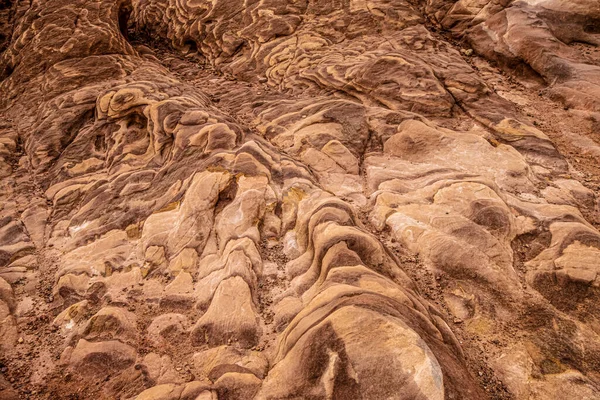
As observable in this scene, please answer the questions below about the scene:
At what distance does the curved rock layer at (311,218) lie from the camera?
3.54 metres

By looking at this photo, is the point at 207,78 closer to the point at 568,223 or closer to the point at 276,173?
the point at 276,173

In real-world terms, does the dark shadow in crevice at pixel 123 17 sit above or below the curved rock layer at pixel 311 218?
above

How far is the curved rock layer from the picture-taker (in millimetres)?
3535

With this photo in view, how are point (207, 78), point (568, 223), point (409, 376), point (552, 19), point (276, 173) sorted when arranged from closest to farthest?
point (409, 376), point (568, 223), point (276, 173), point (552, 19), point (207, 78)

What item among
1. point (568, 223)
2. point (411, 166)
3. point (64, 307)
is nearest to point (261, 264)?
point (64, 307)

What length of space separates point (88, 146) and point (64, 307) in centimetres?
424

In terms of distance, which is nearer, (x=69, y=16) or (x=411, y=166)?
(x=411, y=166)

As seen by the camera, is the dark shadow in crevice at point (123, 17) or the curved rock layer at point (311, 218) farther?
the dark shadow in crevice at point (123, 17)

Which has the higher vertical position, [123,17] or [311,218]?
[123,17]

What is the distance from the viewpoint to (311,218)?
4.89 meters

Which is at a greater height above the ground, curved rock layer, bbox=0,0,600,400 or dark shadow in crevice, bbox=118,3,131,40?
dark shadow in crevice, bbox=118,3,131,40

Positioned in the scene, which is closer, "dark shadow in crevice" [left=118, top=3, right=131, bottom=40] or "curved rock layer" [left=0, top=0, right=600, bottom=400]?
"curved rock layer" [left=0, top=0, right=600, bottom=400]

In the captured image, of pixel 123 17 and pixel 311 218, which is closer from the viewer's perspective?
pixel 311 218

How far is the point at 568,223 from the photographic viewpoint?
15.2 ft
